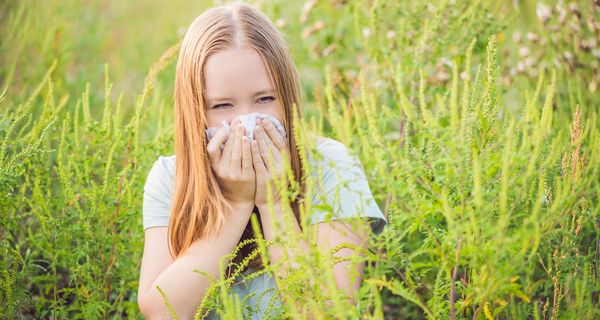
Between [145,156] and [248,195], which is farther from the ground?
[145,156]

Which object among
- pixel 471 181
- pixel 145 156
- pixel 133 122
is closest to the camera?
pixel 471 181

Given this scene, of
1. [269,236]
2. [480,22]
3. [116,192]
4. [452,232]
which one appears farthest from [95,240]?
[480,22]

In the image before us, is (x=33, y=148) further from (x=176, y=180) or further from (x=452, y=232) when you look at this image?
(x=452, y=232)

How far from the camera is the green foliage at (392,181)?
1215 millimetres

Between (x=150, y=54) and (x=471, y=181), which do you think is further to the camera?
(x=150, y=54)

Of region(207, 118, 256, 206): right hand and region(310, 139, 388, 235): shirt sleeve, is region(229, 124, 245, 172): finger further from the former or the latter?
region(310, 139, 388, 235): shirt sleeve

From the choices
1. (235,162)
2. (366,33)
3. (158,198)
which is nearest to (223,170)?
(235,162)

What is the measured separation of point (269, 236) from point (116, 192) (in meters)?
0.70

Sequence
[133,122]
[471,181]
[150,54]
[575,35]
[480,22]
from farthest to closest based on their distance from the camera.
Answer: [150,54]
[575,35]
[480,22]
[133,122]
[471,181]

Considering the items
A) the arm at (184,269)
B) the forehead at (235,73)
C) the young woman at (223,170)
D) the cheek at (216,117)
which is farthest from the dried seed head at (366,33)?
the arm at (184,269)

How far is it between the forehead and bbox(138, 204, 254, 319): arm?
0.36 meters

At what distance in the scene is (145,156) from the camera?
2.32m

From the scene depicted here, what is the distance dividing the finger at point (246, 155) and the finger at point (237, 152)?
0.6 inches

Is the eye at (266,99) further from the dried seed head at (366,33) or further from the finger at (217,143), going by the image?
the dried seed head at (366,33)
